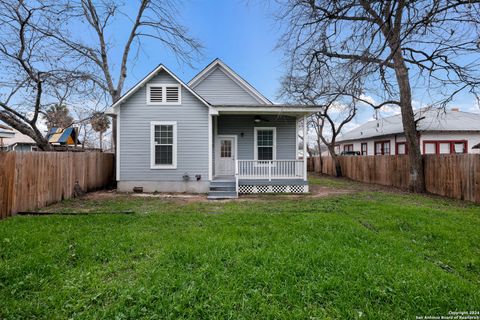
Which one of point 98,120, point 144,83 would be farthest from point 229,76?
point 98,120

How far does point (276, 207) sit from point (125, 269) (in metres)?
5.13

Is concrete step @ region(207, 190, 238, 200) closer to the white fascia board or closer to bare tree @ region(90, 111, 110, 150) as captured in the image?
the white fascia board

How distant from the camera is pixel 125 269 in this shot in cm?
349

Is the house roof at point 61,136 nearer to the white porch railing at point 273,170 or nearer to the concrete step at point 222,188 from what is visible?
the concrete step at point 222,188

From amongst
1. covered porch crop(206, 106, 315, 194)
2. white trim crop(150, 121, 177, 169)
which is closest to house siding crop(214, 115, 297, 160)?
covered porch crop(206, 106, 315, 194)

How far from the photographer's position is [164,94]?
10859 mm

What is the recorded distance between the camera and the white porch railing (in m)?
11.2

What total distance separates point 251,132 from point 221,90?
329cm

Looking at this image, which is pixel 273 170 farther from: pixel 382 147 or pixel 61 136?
pixel 61 136

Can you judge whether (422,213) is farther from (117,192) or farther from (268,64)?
(117,192)

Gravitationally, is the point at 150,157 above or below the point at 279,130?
below

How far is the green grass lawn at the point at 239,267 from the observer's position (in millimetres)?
2613

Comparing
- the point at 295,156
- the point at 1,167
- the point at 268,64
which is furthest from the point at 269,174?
the point at 1,167

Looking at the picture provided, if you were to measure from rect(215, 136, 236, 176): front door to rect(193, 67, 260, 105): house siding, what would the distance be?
2.49m
